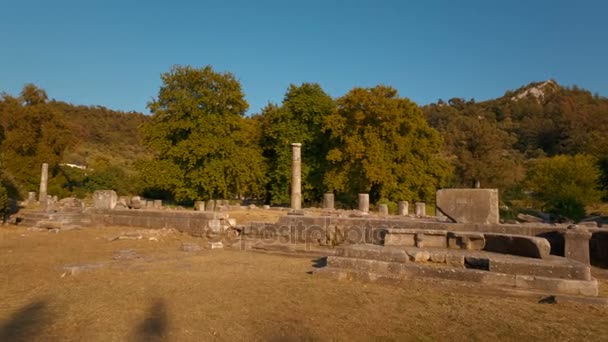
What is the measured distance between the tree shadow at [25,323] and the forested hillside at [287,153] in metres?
19.5

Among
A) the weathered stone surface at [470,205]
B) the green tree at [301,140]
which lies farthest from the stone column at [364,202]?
the weathered stone surface at [470,205]


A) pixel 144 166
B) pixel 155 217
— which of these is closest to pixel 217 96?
pixel 144 166

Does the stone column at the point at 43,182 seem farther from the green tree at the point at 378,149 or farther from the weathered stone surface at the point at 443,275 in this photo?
the weathered stone surface at the point at 443,275

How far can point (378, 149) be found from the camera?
90.3 ft

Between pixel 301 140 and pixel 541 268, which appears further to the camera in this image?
pixel 301 140

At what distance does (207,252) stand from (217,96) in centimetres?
1735

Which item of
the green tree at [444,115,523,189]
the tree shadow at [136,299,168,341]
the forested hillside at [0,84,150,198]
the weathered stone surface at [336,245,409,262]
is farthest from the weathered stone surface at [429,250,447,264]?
the green tree at [444,115,523,189]

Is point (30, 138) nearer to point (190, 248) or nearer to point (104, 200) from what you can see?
point (104, 200)

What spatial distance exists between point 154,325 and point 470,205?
7.39 metres

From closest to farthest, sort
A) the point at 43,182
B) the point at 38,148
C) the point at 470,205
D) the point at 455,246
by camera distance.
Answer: the point at 455,246 < the point at 470,205 < the point at 43,182 < the point at 38,148

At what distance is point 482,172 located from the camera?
121 ft

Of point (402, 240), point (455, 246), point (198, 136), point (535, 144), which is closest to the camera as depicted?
point (455, 246)

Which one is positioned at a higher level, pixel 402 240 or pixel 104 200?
pixel 104 200

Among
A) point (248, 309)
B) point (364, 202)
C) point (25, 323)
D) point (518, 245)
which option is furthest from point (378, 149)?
point (25, 323)
